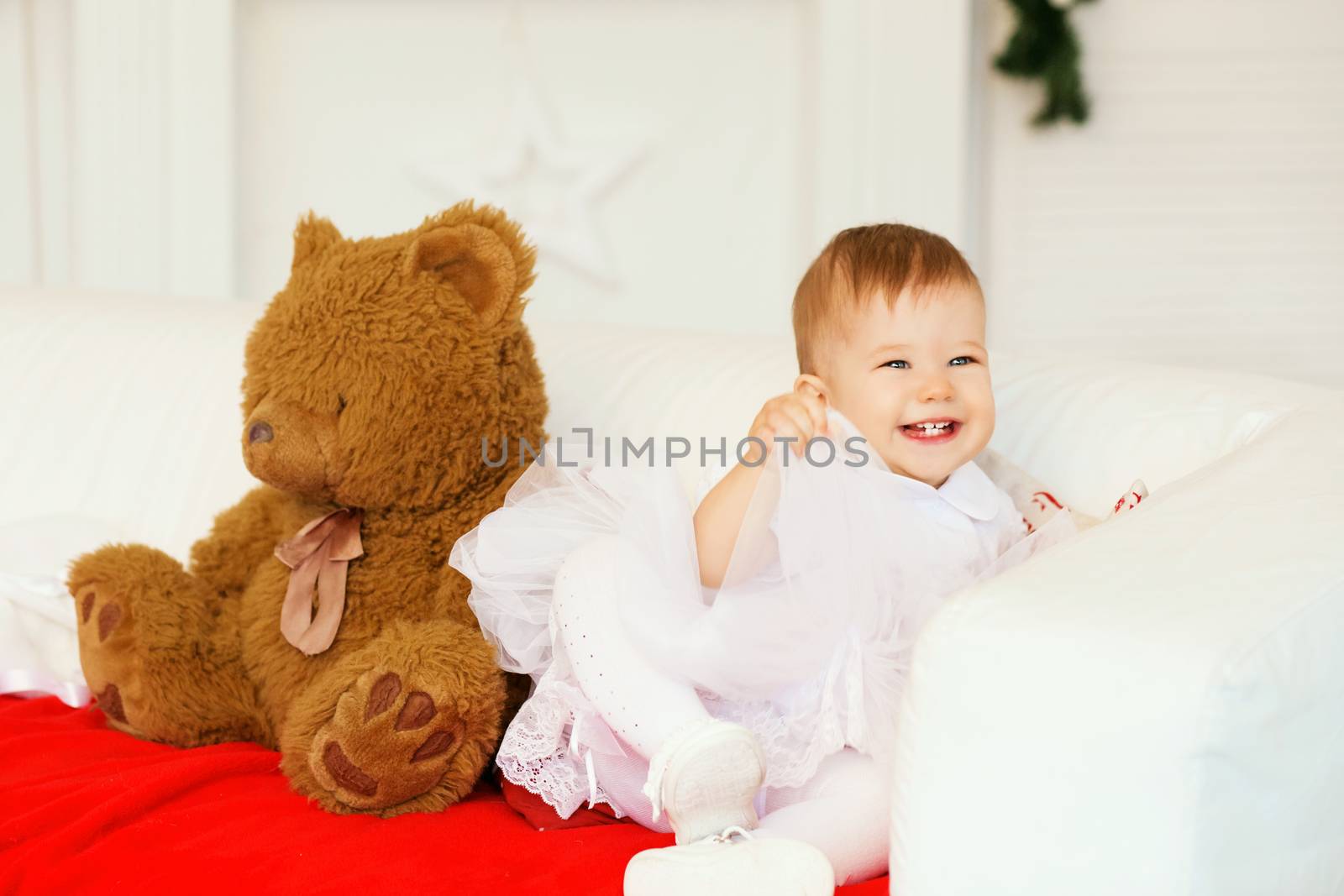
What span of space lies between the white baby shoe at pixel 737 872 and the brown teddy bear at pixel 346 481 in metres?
0.30

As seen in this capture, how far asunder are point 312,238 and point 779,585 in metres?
0.58

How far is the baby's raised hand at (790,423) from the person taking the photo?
1.10 meters

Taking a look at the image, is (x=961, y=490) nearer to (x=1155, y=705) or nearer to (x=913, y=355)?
(x=913, y=355)

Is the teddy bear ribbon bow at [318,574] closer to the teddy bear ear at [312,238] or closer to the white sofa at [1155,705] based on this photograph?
the teddy bear ear at [312,238]

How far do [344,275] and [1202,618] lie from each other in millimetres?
833

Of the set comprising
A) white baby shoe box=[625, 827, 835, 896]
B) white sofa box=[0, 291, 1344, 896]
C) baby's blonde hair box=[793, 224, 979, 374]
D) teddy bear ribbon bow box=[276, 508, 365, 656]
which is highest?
baby's blonde hair box=[793, 224, 979, 374]

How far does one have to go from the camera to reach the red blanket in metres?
0.97

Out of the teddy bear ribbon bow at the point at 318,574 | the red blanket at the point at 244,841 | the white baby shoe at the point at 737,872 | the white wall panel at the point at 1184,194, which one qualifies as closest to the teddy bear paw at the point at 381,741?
the red blanket at the point at 244,841

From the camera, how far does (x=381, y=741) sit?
3.47 feet

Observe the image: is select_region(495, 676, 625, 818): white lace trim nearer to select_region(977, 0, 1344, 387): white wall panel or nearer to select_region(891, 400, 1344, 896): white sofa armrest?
select_region(891, 400, 1344, 896): white sofa armrest

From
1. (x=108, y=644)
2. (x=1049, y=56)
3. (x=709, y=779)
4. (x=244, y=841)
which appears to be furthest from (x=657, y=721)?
(x=1049, y=56)

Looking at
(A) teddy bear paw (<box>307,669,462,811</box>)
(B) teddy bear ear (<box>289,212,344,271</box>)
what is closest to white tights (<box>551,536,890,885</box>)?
(A) teddy bear paw (<box>307,669,462,811</box>)

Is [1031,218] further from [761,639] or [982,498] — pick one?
[761,639]

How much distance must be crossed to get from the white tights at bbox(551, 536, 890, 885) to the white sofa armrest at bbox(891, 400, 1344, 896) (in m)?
0.26
